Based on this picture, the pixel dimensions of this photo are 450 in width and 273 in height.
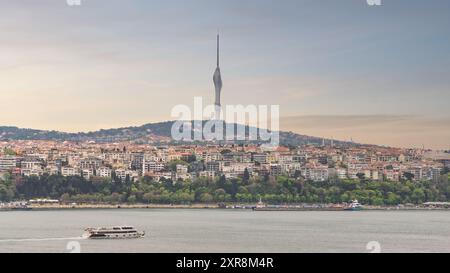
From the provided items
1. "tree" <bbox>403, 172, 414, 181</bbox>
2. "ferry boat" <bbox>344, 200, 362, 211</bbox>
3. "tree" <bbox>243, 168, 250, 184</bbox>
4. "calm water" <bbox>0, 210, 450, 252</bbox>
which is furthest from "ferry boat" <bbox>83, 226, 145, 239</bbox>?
"tree" <bbox>403, 172, 414, 181</bbox>

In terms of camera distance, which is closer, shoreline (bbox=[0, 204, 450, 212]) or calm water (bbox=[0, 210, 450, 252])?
calm water (bbox=[0, 210, 450, 252])

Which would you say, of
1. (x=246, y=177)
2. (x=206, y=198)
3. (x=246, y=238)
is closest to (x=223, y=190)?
(x=206, y=198)

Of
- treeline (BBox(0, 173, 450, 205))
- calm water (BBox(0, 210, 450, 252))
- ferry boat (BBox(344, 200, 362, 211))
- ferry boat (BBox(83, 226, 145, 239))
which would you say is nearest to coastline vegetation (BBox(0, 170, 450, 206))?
treeline (BBox(0, 173, 450, 205))

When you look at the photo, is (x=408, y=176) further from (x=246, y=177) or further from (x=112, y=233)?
(x=112, y=233)

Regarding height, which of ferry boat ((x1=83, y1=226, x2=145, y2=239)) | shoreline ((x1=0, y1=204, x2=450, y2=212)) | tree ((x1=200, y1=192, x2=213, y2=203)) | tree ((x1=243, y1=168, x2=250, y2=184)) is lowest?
shoreline ((x1=0, y1=204, x2=450, y2=212))

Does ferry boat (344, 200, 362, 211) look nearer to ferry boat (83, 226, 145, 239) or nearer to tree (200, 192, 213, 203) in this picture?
tree (200, 192, 213, 203)

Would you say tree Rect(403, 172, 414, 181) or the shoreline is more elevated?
tree Rect(403, 172, 414, 181)

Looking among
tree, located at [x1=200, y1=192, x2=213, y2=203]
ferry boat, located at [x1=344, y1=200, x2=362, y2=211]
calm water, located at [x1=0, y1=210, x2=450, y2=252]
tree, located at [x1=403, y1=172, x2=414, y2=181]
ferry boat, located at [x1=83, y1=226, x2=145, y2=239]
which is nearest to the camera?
calm water, located at [x1=0, y1=210, x2=450, y2=252]

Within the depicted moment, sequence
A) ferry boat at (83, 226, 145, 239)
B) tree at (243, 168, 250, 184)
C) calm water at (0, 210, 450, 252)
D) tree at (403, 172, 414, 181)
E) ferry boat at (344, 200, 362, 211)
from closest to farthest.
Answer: calm water at (0, 210, 450, 252) < ferry boat at (83, 226, 145, 239) < ferry boat at (344, 200, 362, 211) < tree at (243, 168, 250, 184) < tree at (403, 172, 414, 181)

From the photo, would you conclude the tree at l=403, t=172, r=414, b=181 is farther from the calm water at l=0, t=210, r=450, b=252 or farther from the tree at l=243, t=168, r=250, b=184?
the calm water at l=0, t=210, r=450, b=252
